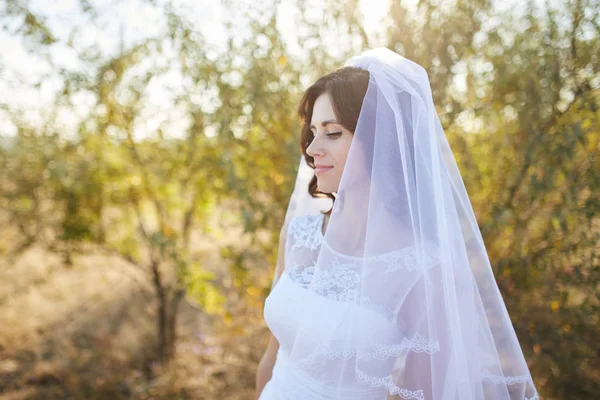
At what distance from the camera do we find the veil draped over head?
139cm

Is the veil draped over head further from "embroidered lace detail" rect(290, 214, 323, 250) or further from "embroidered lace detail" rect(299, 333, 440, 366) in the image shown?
"embroidered lace detail" rect(290, 214, 323, 250)

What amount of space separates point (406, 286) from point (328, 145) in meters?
0.56

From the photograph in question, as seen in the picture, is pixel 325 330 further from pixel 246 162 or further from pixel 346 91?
pixel 246 162

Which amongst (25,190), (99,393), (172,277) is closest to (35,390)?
(99,393)

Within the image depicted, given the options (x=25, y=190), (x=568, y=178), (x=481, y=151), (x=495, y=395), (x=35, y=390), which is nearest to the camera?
(x=495, y=395)

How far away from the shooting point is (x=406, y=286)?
4.80 ft

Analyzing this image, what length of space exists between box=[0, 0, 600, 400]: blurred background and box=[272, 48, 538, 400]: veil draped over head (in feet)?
3.61

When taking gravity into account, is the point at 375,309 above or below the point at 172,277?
Answer: above

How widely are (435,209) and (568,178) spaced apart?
1551 mm

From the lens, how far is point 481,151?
3166mm

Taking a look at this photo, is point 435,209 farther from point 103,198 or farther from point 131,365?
point 131,365

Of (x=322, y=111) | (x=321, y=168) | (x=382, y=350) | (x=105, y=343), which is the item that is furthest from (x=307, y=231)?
(x=105, y=343)

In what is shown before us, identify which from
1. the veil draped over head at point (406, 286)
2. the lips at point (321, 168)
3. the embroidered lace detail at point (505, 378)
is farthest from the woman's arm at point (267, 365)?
the embroidered lace detail at point (505, 378)

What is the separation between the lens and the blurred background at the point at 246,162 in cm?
258
